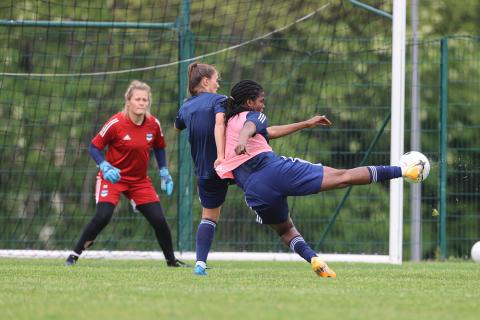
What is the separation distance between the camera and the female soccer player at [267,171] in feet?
28.5

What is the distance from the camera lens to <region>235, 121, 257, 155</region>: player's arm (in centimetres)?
846

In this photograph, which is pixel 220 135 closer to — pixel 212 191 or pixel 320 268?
pixel 212 191

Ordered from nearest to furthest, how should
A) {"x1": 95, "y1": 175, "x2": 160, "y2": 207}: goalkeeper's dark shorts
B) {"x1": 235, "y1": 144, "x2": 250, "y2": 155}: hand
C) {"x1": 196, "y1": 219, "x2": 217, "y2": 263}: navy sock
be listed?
{"x1": 235, "y1": 144, "x2": 250, "y2": 155}: hand → {"x1": 196, "y1": 219, "x2": 217, "y2": 263}: navy sock → {"x1": 95, "y1": 175, "x2": 160, "y2": 207}: goalkeeper's dark shorts

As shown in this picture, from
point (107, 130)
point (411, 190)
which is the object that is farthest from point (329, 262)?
point (107, 130)

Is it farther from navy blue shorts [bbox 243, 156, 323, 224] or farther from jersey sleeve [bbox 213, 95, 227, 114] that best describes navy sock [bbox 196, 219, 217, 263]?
jersey sleeve [bbox 213, 95, 227, 114]

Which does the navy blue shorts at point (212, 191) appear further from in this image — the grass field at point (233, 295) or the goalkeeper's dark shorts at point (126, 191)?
the goalkeeper's dark shorts at point (126, 191)

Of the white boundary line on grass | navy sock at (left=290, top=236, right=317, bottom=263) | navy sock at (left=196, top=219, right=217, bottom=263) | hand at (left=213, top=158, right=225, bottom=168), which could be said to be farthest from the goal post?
hand at (left=213, top=158, right=225, bottom=168)

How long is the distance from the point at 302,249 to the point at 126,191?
291cm

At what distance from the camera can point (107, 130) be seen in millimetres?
11227

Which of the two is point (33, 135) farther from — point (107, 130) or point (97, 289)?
point (97, 289)

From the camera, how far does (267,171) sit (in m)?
8.73

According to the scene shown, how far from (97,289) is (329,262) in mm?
6184

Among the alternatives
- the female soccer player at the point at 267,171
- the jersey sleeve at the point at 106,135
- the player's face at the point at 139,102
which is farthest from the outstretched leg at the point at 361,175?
the jersey sleeve at the point at 106,135

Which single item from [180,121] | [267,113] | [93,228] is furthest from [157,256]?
[180,121]
